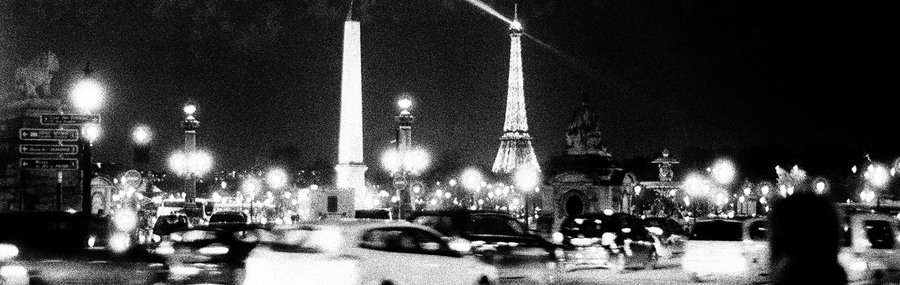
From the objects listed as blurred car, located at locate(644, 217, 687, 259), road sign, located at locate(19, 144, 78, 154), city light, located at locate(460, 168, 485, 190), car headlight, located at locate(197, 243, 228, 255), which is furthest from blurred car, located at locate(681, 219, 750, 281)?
city light, located at locate(460, 168, 485, 190)

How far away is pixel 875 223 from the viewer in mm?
21734

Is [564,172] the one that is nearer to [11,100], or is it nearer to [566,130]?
[566,130]

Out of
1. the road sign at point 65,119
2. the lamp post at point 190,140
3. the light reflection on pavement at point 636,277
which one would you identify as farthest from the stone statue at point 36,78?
the lamp post at point 190,140

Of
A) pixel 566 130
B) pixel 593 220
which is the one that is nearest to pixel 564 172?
pixel 566 130

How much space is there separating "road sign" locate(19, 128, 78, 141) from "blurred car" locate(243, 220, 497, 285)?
14771 millimetres

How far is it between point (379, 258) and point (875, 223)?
948cm

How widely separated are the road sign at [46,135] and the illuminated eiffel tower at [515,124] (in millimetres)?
121140

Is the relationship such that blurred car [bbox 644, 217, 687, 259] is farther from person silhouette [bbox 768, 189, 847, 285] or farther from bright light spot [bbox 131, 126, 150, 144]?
person silhouette [bbox 768, 189, 847, 285]

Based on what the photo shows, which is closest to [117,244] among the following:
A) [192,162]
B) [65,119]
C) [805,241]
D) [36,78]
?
[65,119]

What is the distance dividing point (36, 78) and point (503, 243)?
22911 millimetres

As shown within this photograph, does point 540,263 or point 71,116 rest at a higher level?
point 71,116

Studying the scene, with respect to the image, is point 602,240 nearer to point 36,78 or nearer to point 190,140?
point 36,78

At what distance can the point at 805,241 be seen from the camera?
16.2 ft

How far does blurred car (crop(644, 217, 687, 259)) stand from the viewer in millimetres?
33438
